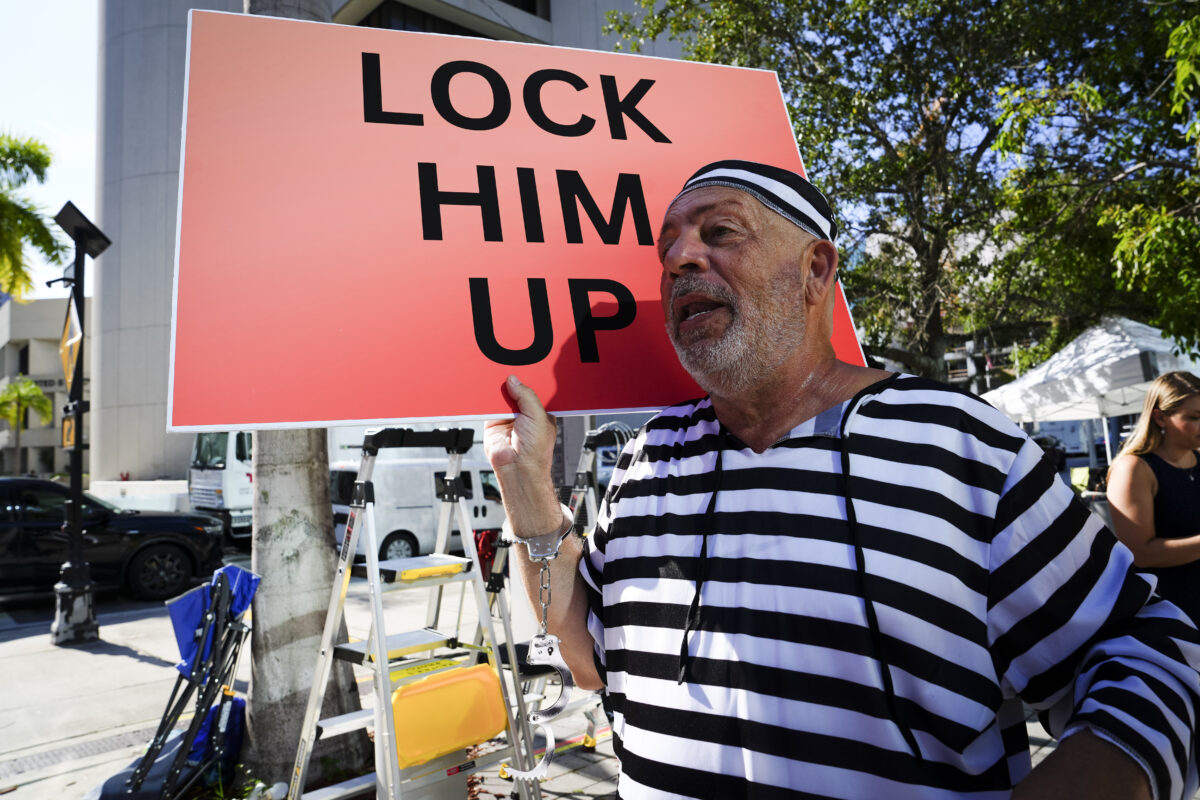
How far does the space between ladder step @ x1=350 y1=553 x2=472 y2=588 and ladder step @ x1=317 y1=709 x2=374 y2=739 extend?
60 centimetres

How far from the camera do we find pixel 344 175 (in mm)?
1521

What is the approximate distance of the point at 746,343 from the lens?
1312 millimetres

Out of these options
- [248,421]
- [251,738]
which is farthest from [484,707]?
[248,421]

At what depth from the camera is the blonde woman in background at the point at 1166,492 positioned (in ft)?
9.35

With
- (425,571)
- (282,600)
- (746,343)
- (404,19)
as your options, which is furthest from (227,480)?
(404,19)

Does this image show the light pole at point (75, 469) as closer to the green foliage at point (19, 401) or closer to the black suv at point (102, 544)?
the black suv at point (102, 544)

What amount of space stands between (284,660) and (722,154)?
333 cm

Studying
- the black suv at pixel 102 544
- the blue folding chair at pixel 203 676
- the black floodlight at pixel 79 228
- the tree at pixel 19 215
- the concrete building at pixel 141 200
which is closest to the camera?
the blue folding chair at pixel 203 676

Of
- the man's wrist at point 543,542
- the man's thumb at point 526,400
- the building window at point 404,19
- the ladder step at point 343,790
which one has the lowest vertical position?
the ladder step at point 343,790

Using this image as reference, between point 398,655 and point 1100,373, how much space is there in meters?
9.77

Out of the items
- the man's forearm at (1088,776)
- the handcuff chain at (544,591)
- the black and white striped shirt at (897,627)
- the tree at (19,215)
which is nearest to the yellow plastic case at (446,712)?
the handcuff chain at (544,591)

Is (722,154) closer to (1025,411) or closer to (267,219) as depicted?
(267,219)

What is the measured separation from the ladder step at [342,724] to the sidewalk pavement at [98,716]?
3.56 ft

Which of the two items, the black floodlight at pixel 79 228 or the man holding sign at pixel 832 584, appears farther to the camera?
the black floodlight at pixel 79 228
